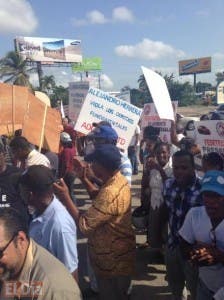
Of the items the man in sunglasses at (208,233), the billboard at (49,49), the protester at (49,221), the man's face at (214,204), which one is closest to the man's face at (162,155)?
the man in sunglasses at (208,233)

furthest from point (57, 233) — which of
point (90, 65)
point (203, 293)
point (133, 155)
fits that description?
point (90, 65)

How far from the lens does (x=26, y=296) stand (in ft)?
5.79

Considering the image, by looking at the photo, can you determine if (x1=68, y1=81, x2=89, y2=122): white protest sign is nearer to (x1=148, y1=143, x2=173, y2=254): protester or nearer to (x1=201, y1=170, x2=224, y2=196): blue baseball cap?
(x1=148, y1=143, x2=173, y2=254): protester

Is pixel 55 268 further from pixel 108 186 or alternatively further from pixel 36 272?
pixel 108 186

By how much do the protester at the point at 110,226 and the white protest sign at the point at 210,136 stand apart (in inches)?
97.6

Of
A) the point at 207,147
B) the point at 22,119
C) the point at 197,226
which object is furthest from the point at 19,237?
the point at 207,147

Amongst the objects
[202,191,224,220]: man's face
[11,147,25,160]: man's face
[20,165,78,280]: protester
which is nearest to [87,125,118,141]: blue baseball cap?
[11,147,25,160]: man's face

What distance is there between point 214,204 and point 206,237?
0.23 m

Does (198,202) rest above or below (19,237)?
below

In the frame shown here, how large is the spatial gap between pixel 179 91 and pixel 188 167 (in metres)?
58.3

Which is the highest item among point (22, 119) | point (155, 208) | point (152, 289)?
point (22, 119)

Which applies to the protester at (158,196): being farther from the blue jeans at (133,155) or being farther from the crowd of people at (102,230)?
the blue jeans at (133,155)

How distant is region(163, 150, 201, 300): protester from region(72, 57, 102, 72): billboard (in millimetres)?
61645

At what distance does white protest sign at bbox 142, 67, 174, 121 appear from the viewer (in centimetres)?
487
